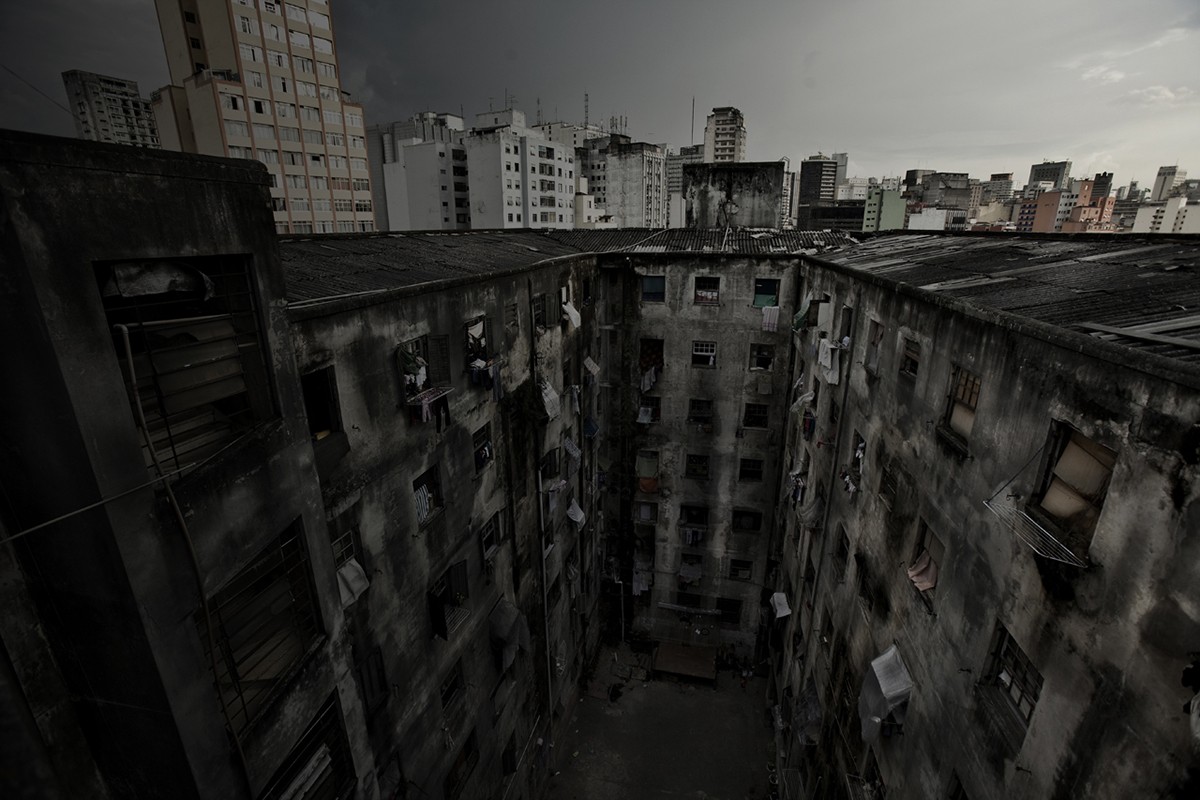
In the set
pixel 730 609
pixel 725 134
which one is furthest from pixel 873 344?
pixel 725 134

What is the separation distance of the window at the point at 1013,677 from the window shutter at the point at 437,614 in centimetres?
1199

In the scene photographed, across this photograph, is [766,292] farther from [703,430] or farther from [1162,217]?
[1162,217]

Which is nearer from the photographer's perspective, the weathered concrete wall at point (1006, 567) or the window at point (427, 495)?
the weathered concrete wall at point (1006, 567)

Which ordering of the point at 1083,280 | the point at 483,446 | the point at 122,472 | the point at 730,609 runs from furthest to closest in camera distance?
1. the point at 730,609
2. the point at 483,446
3. the point at 1083,280
4. the point at 122,472

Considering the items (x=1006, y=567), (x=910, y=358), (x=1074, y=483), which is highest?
(x=910, y=358)

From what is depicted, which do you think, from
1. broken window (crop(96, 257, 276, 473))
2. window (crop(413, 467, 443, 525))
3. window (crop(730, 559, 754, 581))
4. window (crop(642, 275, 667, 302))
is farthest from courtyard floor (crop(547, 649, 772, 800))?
broken window (crop(96, 257, 276, 473))

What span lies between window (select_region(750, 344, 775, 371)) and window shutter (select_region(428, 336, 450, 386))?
16689 millimetres

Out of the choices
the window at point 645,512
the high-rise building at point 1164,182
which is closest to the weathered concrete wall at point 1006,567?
the window at point 645,512

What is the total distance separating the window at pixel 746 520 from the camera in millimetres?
29734

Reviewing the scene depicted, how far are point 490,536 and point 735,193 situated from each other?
25.1 meters

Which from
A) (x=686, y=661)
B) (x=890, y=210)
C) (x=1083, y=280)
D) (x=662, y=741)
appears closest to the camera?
(x=1083, y=280)

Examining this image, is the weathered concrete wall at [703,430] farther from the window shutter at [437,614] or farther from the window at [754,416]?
the window shutter at [437,614]

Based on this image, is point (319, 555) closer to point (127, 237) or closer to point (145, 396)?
point (145, 396)

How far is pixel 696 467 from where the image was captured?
29672mm
